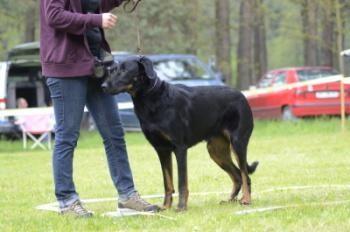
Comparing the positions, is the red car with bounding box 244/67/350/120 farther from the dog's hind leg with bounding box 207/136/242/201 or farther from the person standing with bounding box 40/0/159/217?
the person standing with bounding box 40/0/159/217

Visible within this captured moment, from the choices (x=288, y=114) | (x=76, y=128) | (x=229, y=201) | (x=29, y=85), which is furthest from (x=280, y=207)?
(x=288, y=114)

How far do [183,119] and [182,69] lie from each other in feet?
38.0

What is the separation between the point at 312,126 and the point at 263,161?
620 cm

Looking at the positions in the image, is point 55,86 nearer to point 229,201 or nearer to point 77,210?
point 77,210

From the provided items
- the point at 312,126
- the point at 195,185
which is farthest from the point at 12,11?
the point at 195,185

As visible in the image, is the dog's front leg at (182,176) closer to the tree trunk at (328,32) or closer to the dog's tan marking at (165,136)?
the dog's tan marking at (165,136)

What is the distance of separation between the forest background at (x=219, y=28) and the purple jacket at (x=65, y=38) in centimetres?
1602

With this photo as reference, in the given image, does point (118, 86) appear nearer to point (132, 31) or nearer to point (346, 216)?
point (346, 216)

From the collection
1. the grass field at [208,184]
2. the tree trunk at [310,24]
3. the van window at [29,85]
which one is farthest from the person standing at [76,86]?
the tree trunk at [310,24]

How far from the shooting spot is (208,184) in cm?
858

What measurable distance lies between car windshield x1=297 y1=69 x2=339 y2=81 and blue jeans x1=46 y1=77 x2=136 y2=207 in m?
13.7

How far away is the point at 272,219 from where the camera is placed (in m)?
5.56

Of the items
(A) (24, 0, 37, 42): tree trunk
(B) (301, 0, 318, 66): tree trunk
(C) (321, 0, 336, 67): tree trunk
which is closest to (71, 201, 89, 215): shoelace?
(C) (321, 0, 336, 67): tree trunk

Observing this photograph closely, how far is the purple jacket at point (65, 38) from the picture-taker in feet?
19.5
